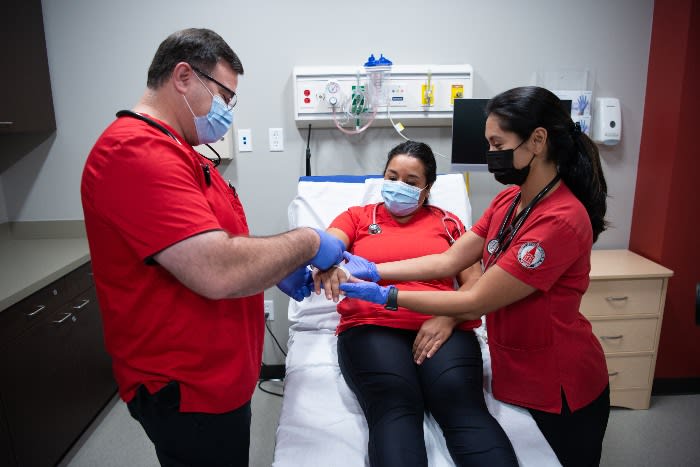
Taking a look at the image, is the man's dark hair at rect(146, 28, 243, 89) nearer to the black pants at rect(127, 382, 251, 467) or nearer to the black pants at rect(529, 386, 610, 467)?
the black pants at rect(127, 382, 251, 467)

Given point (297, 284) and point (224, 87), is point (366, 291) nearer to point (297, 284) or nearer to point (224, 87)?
point (297, 284)

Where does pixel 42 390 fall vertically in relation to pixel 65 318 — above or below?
below

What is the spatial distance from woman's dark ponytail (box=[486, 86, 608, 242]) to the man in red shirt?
1.98 feet

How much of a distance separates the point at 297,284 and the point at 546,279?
2.29ft

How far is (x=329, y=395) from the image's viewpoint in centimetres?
142

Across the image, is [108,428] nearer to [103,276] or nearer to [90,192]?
[103,276]

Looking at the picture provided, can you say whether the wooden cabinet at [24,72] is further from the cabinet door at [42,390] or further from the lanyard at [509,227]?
the lanyard at [509,227]

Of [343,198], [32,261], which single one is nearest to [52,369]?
[32,261]

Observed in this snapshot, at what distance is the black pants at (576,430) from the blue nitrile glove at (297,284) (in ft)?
2.42

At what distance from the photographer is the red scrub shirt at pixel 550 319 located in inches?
45.9

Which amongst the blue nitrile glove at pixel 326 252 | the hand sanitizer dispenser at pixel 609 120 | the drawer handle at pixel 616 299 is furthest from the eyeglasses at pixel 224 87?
the hand sanitizer dispenser at pixel 609 120

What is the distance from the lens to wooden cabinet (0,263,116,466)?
1.58 meters

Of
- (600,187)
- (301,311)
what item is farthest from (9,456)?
(600,187)

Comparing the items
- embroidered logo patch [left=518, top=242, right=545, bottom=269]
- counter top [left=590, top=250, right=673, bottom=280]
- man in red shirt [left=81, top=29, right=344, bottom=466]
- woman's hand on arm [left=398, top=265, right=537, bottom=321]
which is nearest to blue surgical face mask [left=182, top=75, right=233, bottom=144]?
man in red shirt [left=81, top=29, right=344, bottom=466]
